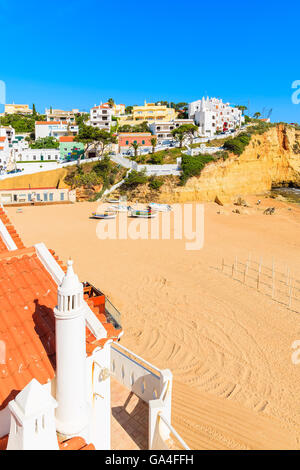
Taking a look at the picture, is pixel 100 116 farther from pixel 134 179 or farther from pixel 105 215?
pixel 105 215

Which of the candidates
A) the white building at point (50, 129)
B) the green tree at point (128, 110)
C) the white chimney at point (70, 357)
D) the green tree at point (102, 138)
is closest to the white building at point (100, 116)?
the white building at point (50, 129)

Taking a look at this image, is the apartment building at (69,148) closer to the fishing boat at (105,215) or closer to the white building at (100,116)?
the white building at (100,116)

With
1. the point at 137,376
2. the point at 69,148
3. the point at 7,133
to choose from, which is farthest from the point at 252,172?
the point at 137,376

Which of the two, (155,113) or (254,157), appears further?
(155,113)

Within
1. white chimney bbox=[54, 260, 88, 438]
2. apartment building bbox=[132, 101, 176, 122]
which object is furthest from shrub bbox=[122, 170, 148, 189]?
apartment building bbox=[132, 101, 176, 122]

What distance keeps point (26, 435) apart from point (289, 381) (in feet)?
29.7

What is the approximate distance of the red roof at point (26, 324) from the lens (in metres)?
4.84

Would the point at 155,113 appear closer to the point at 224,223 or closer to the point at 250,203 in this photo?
the point at 250,203

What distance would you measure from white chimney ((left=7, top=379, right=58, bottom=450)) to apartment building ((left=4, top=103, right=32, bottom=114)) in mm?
116449

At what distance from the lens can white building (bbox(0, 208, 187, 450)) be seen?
12.6 feet

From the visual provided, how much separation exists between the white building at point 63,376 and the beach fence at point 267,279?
10.3 meters


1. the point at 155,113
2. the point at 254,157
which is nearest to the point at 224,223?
the point at 254,157
